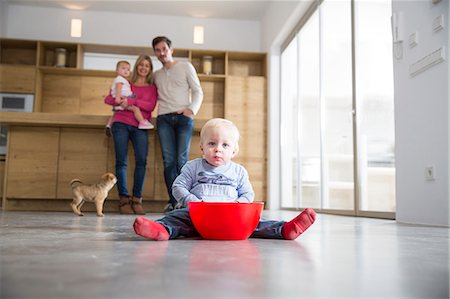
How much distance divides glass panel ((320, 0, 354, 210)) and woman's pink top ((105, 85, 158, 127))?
5.52 ft

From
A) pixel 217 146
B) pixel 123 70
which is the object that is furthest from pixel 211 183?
pixel 123 70

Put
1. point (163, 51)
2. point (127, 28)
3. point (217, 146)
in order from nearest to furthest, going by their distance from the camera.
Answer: point (217, 146) < point (163, 51) < point (127, 28)

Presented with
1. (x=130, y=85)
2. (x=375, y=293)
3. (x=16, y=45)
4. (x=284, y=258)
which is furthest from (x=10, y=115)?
(x=375, y=293)

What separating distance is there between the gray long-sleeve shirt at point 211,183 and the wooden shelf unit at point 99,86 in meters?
3.80

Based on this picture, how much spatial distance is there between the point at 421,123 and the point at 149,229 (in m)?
1.81

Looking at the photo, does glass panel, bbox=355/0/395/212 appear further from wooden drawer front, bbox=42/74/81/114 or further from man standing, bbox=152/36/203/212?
wooden drawer front, bbox=42/74/81/114

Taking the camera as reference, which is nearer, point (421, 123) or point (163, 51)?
point (421, 123)

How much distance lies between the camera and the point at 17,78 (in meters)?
5.54

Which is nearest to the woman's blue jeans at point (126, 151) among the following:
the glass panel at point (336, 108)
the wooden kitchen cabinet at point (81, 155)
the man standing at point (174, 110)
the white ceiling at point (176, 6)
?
the man standing at point (174, 110)

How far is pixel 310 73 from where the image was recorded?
4781mm

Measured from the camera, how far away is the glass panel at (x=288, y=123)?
5.36m

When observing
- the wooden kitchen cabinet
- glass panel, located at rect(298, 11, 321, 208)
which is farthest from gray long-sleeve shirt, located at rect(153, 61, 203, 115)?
glass panel, located at rect(298, 11, 321, 208)

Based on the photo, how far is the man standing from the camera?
3.26 metres

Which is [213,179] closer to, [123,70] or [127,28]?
[123,70]
